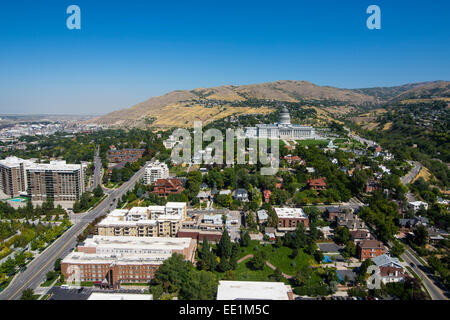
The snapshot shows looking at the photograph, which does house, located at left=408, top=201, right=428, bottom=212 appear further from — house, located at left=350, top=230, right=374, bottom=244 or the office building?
the office building

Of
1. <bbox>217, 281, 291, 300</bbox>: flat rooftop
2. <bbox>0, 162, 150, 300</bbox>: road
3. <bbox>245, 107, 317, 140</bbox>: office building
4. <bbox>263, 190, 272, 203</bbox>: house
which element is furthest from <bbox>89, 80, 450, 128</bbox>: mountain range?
<bbox>217, 281, 291, 300</bbox>: flat rooftop

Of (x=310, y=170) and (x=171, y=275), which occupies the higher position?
(x=310, y=170)

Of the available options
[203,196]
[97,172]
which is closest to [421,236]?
[203,196]

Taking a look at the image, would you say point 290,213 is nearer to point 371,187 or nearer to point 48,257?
A: point 371,187

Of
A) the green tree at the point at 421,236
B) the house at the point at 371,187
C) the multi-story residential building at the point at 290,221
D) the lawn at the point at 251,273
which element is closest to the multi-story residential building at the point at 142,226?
the lawn at the point at 251,273

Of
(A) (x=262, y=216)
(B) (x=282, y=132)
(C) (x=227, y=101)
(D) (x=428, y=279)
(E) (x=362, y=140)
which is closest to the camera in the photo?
(D) (x=428, y=279)

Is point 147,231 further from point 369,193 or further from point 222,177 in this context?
point 369,193
